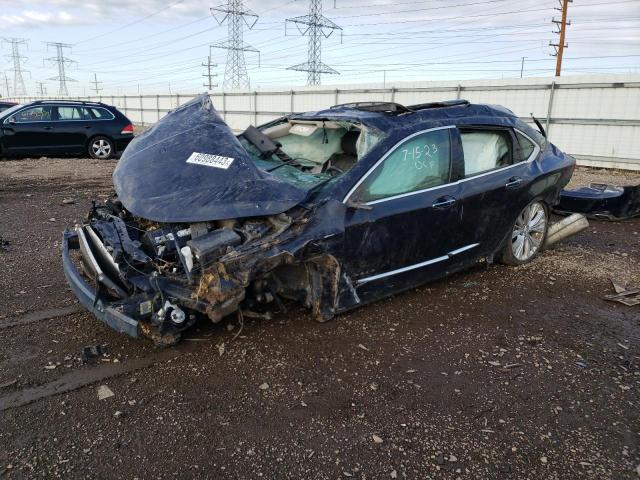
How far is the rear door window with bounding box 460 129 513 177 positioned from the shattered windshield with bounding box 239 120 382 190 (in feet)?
3.26

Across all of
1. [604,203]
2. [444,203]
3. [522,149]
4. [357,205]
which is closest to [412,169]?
[444,203]

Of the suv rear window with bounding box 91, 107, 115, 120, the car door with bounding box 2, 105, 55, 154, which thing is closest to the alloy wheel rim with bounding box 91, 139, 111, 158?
the suv rear window with bounding box 91, 107, 115, 120

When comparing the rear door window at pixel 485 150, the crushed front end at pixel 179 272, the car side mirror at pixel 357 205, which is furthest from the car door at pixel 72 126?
the car side mirror at pixel 357 205

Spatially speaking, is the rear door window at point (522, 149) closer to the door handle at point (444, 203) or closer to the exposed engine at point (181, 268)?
the door handle at point (444, 203)

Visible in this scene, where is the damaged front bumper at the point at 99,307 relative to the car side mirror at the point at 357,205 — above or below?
below

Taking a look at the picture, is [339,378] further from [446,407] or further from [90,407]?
[90,407]

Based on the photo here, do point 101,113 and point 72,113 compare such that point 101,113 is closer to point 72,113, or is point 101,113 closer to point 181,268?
point 72,113

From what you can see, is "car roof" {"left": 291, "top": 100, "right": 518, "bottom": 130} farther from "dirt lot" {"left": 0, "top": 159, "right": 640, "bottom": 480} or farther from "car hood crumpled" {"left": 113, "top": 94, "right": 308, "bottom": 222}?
"dirt lot" {"left": 0, "top": 159, "right": 640, "bottom": 480}

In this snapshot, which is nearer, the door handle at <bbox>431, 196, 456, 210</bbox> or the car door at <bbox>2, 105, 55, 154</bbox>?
the door handle at <bbox>431, 196, 456, 210</bbox>

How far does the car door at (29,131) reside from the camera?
12000 mm

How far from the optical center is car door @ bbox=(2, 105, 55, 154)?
12000 mm

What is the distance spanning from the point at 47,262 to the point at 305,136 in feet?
9.77

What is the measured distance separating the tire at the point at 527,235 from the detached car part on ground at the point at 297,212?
158 mm

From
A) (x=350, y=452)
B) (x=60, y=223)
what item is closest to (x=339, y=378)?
(x=350, y=452)
